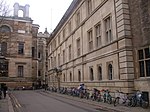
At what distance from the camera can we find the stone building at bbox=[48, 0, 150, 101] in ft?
57.8

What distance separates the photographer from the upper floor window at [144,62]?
676 inches

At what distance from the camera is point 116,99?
61.7 feet

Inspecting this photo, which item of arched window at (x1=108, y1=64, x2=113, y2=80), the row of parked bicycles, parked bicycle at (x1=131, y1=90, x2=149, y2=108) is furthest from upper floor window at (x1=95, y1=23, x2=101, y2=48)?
parked bicycle at (x1=131, y1=90, x2=149, y2=108)

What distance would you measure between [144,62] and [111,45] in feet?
13.2

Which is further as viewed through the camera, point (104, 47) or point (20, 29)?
point (20, 29)

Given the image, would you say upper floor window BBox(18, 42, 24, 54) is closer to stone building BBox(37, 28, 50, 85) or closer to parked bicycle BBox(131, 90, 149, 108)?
stone building BBox(37, 28, 50, 85)

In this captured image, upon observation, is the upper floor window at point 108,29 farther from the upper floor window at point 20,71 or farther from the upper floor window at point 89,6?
the upper floor window at point 20,71

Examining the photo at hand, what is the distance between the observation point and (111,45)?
20766mm

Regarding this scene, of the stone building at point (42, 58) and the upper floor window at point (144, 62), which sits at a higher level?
the stone building at point (42, 58)

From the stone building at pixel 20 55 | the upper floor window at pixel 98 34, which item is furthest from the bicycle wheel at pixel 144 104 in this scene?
the stone building at pixel 20 55

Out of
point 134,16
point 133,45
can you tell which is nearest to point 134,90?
point 133,45

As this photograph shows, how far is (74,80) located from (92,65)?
835 centimetres

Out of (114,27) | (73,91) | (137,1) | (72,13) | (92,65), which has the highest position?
(72,13)

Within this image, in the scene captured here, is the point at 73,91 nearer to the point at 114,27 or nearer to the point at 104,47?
the point at 104,47
